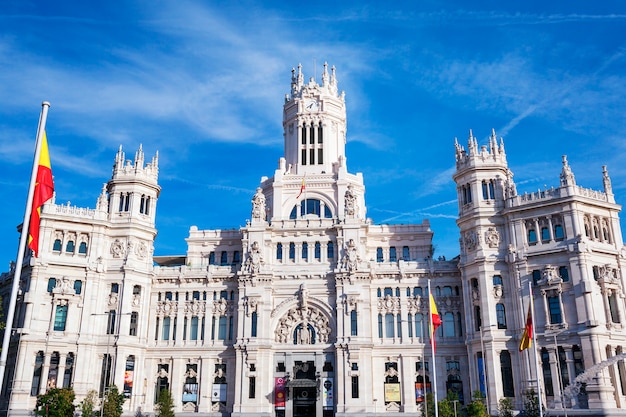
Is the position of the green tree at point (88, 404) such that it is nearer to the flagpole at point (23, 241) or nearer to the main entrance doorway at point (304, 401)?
the main entrance doorway at point (304, 401)

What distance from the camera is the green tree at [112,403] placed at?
201ft

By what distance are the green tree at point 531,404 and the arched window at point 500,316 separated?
26.7 ft

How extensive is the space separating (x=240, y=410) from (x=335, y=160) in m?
37.7

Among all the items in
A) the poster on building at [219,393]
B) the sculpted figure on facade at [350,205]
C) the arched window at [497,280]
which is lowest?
the poster on building at [219,393]

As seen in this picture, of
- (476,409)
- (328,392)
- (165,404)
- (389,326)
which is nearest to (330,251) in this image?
(389,326)

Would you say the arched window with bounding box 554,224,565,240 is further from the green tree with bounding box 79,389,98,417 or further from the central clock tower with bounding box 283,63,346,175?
the green tree with bounding box 79,389,98,417

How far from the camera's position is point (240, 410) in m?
68.9

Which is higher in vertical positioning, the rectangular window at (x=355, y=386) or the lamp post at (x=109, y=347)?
the lamp post at (x=109, y=347)

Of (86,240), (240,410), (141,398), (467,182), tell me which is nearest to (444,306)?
(467,182)

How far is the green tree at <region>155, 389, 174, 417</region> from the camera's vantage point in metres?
65.9

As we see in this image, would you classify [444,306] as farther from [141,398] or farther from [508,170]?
[141,398]

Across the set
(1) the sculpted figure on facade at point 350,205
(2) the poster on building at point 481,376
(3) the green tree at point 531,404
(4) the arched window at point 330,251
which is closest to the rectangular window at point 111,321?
(4) the arched window at point 330,251

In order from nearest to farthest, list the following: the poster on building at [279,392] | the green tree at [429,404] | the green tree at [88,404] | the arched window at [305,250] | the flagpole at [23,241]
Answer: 1. the flagpole at [23,241]
2. the green tree at [88,404]
3. the green tree at [429,404]
4. the poster on building at [279,392]
5. the arched window at [305,250]

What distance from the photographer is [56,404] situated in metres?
57.3
